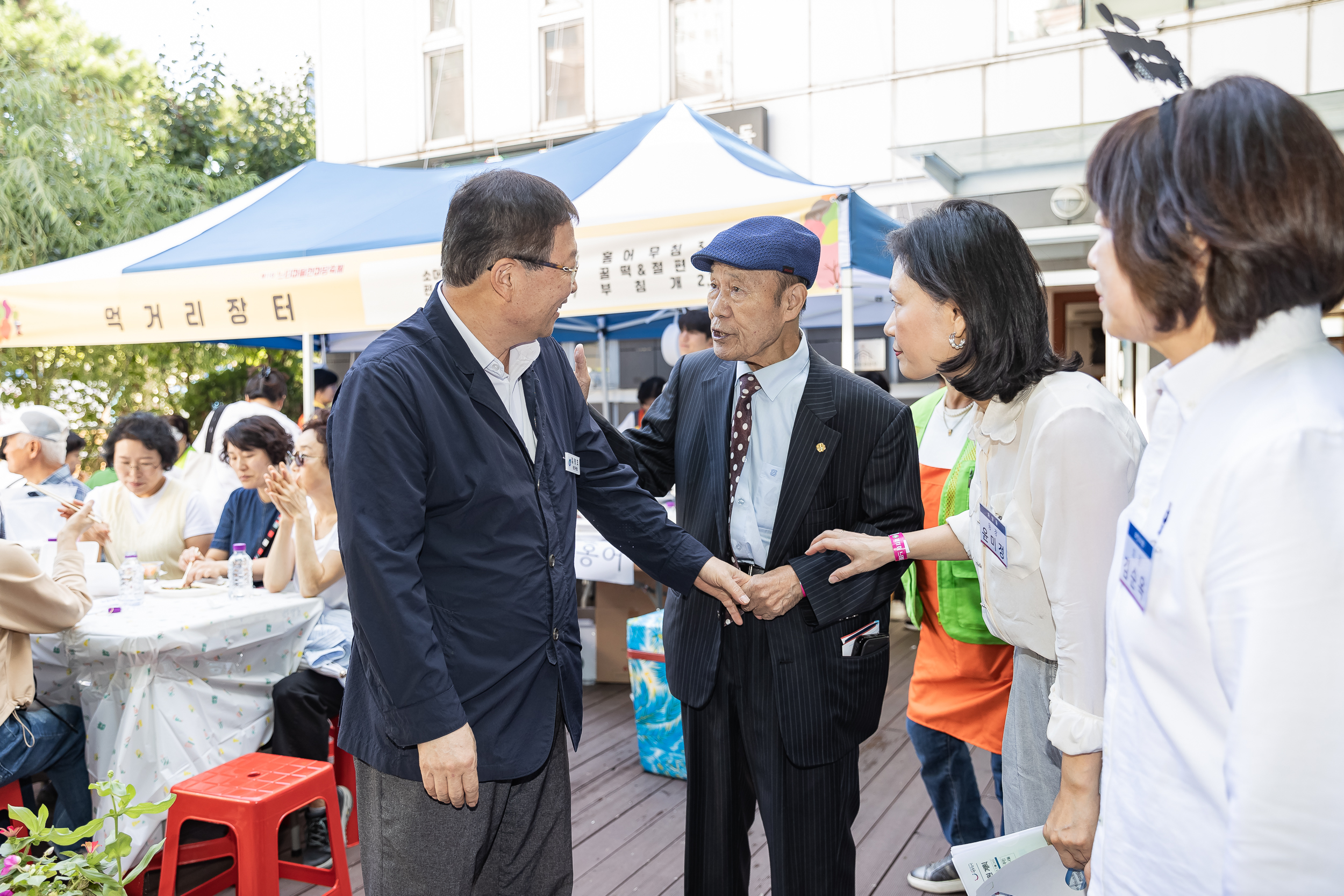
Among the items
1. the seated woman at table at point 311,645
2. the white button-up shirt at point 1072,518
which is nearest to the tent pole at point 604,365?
the seated woman at table at point 311,645

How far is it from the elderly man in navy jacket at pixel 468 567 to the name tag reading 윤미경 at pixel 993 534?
76 centimetres

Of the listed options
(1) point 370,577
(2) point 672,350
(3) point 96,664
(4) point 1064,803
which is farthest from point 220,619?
(2) point 672,350

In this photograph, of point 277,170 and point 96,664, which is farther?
point 277,170

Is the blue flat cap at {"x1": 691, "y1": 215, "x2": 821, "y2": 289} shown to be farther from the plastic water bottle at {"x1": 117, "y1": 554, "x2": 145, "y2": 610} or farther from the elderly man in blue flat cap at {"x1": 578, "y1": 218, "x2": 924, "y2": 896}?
the plastic water bottle at {"x1": 117, "y1": 554, "x2": 145, "y2": 610}

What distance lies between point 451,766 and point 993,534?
96cm

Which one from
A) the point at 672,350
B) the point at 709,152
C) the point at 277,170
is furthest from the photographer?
the point at 277,170

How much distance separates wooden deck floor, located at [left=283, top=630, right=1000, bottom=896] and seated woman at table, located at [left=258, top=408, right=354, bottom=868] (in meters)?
0.36

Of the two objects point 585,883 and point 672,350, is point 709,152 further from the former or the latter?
point 585,883

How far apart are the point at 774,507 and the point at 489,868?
92cm

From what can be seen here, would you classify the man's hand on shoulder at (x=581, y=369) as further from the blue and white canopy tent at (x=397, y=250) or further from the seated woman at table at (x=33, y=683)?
the seated woman at table at (x=33, y=683)

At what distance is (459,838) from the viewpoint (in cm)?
155

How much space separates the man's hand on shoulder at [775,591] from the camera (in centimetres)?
183

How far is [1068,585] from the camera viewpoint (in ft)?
4.14

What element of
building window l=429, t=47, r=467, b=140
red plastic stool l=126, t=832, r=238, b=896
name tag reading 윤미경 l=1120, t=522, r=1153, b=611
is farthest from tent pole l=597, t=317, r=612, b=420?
name tag reading 윤미경 l=1120, t=522, r=1153, b=611
